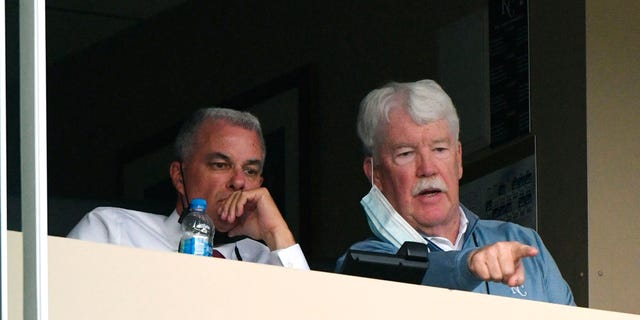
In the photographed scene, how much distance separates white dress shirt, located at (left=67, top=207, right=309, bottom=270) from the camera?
3562mm

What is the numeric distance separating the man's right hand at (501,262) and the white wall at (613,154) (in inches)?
42.2

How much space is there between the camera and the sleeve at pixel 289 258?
12.0 ft

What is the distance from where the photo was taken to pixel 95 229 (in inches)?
140

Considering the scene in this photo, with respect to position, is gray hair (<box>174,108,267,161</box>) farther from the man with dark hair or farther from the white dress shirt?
the white dress shirt

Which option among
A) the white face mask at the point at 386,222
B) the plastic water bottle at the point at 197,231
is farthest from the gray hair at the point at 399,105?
the plastic water bottle at the point at 197,231

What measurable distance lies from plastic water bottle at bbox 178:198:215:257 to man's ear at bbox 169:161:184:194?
0.10m

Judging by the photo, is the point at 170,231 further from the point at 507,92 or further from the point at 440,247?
the point at 507,92

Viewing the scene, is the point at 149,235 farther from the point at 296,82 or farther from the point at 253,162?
the point at 296,82

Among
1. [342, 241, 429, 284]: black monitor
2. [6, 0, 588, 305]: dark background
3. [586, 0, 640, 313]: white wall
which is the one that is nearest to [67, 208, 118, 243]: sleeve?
[6, 0, 588, 305]: dark background

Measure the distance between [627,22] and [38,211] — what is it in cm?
271

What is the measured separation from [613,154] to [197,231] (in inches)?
62.2

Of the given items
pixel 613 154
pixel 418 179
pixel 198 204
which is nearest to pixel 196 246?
pixel 198 204

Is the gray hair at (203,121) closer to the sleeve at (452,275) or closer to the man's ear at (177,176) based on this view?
the man's ear at (177,176)

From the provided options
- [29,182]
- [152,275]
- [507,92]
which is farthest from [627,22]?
[29,182]
